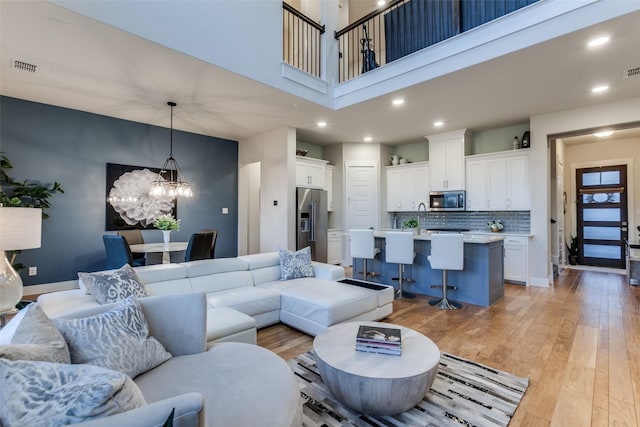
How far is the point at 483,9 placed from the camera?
382 cm

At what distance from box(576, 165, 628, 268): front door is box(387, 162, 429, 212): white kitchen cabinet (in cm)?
390

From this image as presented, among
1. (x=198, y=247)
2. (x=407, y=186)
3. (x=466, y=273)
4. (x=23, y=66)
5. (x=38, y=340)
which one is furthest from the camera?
(x=407, y=186)

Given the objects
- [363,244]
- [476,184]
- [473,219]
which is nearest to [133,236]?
[363,244]

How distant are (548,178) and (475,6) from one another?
3055mm

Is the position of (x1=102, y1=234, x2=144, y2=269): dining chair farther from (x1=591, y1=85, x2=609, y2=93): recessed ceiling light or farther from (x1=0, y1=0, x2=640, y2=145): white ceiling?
(x1=591, y1=85, x2=609, y2=93): recessed ceiling light

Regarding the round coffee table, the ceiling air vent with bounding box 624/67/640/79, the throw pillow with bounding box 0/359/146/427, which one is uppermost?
the ceiling air vent with bounding box 624/67/640/79

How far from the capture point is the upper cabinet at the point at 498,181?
17.8 feet

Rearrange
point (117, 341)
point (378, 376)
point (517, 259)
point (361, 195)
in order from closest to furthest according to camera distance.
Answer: point (117, 341), point (378, 376), point (517, 259), point (361, 195)

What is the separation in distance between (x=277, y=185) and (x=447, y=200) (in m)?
3.43

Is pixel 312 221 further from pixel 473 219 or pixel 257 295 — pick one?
pixel 473 219

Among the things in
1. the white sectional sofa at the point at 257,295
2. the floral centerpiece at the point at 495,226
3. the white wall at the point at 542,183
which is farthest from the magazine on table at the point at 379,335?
the floral centerpiece at the point at 495,226

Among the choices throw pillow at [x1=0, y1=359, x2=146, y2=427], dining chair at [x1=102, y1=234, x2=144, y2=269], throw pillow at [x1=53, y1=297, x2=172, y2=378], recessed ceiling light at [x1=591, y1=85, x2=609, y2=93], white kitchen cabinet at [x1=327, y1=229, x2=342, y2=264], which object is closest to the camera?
throw pillow at [x1=0, y1=359, x2=146, y2=427]

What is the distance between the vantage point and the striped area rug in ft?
5.86

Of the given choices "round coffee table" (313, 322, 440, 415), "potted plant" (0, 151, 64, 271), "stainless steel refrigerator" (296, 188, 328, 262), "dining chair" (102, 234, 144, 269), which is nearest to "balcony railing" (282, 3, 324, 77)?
"stainless steel refrigerator" (296, 188, 328, 262)
